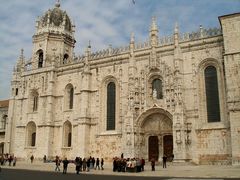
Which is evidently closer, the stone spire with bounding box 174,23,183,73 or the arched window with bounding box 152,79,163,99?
the stone spire with bounding box 174,23,183,73

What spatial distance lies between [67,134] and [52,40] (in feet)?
45.1

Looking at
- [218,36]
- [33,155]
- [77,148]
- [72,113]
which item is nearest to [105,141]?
[77,148]

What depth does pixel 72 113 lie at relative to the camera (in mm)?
36969

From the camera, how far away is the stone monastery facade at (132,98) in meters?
27.5

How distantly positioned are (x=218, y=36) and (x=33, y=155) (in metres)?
26.7

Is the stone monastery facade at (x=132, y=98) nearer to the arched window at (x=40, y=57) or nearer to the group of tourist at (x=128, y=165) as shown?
the arched window at (x=40, y=57)

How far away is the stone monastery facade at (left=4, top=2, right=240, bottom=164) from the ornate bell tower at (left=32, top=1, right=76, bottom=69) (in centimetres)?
14

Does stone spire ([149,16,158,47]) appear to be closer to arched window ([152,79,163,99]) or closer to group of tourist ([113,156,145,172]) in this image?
arched window ([152,79,163,99])

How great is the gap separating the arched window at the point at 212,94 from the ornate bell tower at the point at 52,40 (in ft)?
68.0

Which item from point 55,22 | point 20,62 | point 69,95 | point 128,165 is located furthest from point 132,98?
point 20,62

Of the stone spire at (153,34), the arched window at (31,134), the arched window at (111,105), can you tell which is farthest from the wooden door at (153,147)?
the arched window at (31,134)

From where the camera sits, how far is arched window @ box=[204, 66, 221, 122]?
2834cm

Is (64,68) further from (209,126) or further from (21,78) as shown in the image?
(209,126)

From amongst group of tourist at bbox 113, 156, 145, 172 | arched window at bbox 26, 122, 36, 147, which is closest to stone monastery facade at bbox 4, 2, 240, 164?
arched window at bbox 26, 122, 36, 147
